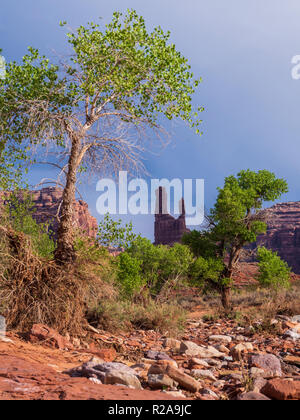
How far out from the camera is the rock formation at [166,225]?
344ft

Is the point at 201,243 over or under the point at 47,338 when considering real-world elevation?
over

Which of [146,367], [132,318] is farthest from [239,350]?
[132,318]

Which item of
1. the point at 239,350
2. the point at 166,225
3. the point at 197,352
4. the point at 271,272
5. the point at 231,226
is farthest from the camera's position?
the point at 166,225

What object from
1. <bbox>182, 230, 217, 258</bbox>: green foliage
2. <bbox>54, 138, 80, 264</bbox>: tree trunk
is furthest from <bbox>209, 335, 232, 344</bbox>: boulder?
<bbox>182, 230, 217, 258</bbox>: green foliage

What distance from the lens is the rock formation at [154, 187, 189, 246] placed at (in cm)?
10475

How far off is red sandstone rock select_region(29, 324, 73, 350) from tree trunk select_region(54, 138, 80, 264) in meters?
2.10

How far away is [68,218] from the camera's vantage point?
35.2 ft

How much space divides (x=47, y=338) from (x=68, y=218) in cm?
345

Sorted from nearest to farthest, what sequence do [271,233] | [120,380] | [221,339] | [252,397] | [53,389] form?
1. [53,389]
2. [252,397]
3. [120,380]
4. [221,339]
5. [271,233]

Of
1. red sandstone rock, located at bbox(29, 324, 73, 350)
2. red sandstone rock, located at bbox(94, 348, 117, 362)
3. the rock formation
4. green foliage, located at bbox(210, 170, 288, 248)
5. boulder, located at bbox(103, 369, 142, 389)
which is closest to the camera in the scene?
boulder, located at bbox(103, 369, 142, 389)

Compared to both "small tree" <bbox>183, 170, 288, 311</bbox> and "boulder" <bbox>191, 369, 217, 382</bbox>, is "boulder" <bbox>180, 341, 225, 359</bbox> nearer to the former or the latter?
"boulder" <bbox>191, 369, 217, 382</bbox>

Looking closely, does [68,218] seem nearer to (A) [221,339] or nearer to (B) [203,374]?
(A) [221,339]
